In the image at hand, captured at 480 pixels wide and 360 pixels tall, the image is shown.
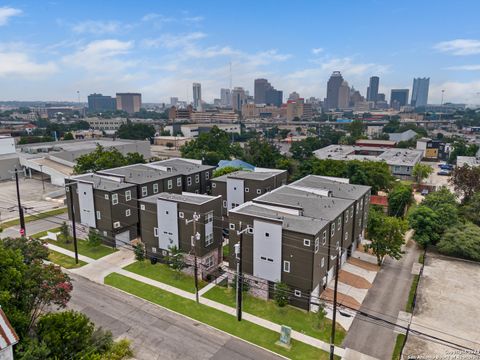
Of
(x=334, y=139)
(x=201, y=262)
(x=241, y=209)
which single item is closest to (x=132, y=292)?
(x=201, y=262)

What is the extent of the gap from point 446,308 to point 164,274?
2728cm

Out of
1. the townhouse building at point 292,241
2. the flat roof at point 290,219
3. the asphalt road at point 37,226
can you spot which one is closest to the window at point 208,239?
the townhouse building at point 292,241

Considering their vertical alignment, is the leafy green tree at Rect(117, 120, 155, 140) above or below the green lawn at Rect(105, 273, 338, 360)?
above

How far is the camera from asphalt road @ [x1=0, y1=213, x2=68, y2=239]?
4813cm

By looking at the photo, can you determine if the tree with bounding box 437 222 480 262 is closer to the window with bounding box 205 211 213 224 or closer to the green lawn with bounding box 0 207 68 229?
the window with bounding box 205 211 213 224

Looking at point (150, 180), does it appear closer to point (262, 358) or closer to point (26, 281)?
point (26, 281)

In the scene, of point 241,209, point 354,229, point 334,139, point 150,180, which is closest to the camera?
point 241,209

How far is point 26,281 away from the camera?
22125mm

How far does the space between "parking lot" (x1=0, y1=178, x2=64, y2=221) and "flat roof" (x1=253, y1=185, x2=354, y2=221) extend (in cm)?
4177

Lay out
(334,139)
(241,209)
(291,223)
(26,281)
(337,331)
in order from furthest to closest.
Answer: (334,139), (241,209), (291,223), (337,331), (26,281)

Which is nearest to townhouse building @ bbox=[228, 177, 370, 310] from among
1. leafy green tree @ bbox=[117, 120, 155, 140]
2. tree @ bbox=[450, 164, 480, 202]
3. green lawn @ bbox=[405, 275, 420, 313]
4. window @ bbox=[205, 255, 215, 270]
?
window @ bbox=[205, 255, 215, 270]

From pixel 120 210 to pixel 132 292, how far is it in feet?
44.1

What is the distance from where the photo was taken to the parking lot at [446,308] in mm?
25844

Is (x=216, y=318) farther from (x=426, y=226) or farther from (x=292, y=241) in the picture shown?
(x=426, y=226)
